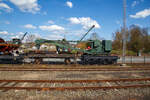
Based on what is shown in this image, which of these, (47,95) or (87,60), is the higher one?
(87,60)

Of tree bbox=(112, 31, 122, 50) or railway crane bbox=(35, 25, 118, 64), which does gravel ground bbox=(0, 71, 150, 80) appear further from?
tree bbox=(112, 31, 122, 50)

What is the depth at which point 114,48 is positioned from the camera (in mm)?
38125

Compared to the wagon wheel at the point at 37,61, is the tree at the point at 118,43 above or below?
above

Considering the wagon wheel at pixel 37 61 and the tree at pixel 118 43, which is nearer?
the wagon wheel at pixel 37 61

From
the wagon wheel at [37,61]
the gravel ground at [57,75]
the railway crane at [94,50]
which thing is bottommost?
the gravel ground at [57,75]

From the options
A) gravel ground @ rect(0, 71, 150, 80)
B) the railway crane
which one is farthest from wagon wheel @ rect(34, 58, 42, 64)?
gravel ground @ rect(0, 71, 150, 80)

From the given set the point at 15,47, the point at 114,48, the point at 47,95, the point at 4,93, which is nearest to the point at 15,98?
the point at 4,93

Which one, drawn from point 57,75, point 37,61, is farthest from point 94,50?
point 37,61

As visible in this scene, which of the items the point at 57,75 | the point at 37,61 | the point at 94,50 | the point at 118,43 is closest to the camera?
the point at 57,75

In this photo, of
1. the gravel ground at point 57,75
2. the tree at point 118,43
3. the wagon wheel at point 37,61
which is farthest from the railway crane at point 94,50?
the tree at point 118,43

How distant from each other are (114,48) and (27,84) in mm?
36213

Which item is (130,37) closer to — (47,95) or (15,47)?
(15,47)

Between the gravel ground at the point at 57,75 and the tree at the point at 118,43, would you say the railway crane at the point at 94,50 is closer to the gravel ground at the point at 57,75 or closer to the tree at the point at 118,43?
the gravel ground at the point at 57,75

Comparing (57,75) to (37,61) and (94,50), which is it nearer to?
(37,61)
